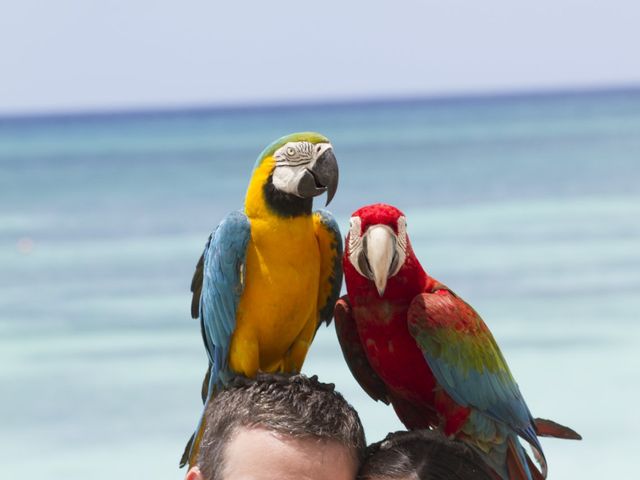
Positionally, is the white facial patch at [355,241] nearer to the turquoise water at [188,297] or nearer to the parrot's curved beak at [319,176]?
the parrot's curved beak at [319,176]

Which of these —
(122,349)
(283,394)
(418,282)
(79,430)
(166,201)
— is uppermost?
(166,201)

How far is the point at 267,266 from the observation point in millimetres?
3174

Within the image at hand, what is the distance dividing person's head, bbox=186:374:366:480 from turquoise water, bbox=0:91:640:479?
4701 mm

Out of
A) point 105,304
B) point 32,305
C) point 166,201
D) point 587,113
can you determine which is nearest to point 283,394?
point 105,304

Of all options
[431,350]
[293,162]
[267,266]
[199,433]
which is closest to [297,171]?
[293,162]

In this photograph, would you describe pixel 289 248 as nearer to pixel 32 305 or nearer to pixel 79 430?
pixel 79 430

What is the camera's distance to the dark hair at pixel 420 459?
263 centimetres

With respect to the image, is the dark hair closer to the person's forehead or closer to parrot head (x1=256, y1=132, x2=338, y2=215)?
the person's forehead

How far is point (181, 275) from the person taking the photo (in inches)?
512

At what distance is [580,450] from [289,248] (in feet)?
15.6

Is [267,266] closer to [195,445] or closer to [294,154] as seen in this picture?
[294,154]

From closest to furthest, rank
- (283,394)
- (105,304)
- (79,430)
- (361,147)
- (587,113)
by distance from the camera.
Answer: (283,394)
(79,430)
(105,304)
(361,147)
(587,113)

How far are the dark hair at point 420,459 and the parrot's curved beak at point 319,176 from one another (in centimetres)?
73

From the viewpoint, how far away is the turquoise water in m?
8.17
